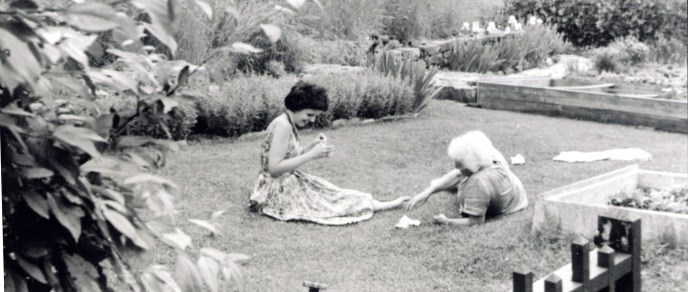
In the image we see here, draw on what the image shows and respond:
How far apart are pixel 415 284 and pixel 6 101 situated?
3.56 m

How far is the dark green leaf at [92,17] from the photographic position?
1.42 metres

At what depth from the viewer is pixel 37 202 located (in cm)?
163

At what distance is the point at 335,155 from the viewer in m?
8.39

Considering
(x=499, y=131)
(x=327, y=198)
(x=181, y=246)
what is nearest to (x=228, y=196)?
(x=327, y=198)

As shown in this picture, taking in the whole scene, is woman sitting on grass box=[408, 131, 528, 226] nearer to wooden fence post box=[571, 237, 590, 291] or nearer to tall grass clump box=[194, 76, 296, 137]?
tall grass clump box=[194, 76, 296, 137]

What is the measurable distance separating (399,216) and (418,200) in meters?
0.17

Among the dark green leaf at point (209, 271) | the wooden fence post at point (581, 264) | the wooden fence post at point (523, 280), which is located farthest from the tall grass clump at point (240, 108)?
the dark green leaf at point (209, 271)

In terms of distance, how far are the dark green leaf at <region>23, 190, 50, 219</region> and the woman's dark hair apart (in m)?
4.68

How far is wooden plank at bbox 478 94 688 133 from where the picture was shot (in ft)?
33.8

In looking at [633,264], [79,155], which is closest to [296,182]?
[633,264]

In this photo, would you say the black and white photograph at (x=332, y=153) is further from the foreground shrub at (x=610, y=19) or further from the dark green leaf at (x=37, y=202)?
the foreground shrub at (x=610, y=19)

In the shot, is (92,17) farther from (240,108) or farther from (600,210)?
(240,108)

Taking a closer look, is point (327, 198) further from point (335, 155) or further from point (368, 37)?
point (368, 37)

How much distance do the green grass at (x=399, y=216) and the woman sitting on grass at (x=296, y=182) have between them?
0.37 feet
